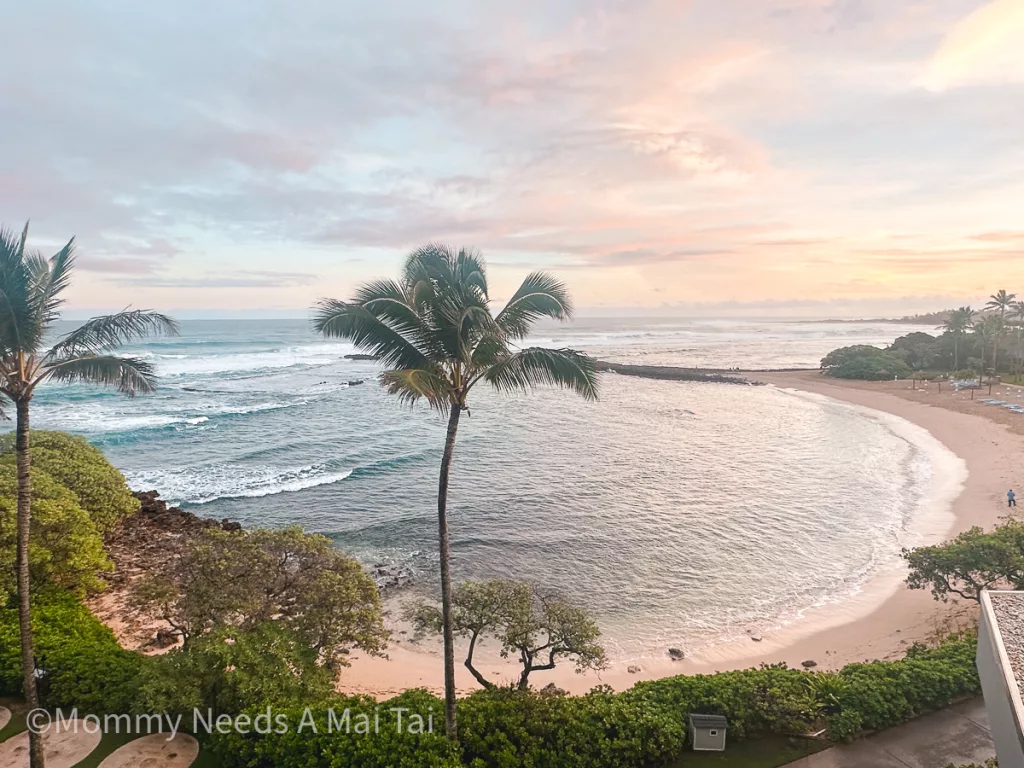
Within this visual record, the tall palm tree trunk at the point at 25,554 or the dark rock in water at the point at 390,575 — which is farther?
the dark rock in water at the point at 390,575

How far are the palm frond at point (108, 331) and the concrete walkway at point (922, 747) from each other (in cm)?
1267

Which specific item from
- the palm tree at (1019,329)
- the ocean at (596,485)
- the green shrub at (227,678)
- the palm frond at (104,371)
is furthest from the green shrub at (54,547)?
the palm tree at (1019,329)

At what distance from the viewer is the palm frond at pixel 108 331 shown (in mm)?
9016

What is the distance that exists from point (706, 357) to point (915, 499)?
2974 inches

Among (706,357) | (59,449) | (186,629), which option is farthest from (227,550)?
(706,357)

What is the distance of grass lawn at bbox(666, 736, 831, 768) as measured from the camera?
9758 millimetres

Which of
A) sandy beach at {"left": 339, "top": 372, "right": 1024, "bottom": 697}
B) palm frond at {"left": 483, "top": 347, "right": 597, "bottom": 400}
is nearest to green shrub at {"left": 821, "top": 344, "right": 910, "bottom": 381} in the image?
sandy beach at {"left": 339, "top": 372, "right": 1024, "bottom": 697}

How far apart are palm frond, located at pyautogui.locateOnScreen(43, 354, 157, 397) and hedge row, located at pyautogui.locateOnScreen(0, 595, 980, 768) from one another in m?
5.76

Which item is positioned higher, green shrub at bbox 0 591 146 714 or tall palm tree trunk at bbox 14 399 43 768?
tall palm tree trunk at bbox 14 399 43 768

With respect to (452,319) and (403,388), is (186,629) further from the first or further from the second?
(452,319)

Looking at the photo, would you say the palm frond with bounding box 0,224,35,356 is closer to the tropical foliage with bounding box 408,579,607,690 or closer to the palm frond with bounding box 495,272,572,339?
the palm frond with bounding box 495,272,572,339

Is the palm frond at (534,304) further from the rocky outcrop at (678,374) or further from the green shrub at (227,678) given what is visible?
the rocky outcrop at (678,374)

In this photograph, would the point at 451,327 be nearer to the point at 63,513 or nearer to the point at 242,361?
the point at 63,513

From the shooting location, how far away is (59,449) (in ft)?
70.0
